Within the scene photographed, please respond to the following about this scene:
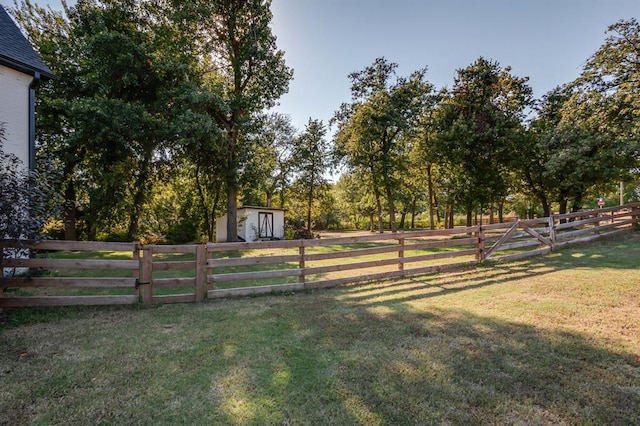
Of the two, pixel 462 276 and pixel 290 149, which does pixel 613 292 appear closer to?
pixel 462 276

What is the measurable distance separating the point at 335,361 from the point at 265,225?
2032 centimetres

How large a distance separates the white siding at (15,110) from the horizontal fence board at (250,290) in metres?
6.64

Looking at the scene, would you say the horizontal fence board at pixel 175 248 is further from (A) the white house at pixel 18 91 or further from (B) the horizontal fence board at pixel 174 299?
(A) the white house at pixel 18 91

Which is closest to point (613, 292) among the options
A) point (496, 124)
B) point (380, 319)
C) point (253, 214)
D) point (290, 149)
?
point (380, 319)

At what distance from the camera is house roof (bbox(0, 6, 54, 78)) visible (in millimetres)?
7621

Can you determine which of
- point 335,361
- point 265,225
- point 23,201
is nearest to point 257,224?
point 265,225

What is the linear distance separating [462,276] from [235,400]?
21.3 ft

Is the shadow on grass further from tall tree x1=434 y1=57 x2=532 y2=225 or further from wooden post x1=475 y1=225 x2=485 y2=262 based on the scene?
tall tree x1=434 y1=57 x2=532 y2=225

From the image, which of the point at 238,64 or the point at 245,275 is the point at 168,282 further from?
the point at 238,64

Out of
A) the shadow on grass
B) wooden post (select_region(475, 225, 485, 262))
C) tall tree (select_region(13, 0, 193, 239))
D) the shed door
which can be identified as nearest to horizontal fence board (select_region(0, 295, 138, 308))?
the shadow on grass

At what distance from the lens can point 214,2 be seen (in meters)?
15.1

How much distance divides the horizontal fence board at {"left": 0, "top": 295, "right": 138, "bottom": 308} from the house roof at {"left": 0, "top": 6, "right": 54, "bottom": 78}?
6.48 meters

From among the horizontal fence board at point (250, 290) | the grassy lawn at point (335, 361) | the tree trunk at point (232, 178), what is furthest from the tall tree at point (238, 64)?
the grassy lawn at point (335, 361)

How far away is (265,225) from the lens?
75.8 ft
